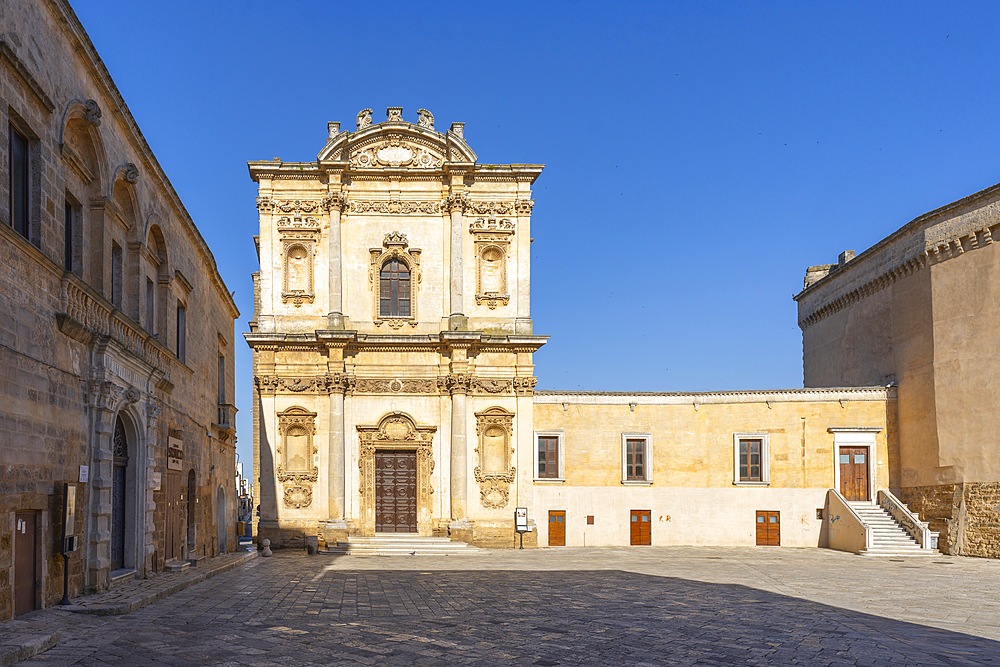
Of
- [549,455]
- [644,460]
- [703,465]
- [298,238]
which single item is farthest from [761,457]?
[298,238]

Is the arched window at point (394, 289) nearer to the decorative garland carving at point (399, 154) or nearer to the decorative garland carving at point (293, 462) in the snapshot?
the decorative garland carving at point (399, 154)

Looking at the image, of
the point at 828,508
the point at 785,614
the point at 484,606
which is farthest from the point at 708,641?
the point at 828,508

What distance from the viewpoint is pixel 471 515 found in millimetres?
30969

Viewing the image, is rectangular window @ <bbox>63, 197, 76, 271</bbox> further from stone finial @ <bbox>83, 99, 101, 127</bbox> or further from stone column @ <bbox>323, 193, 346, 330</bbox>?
stone column @ <bbox>323, 193, 346, 330</bbox>

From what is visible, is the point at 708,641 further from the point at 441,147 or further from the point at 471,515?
the point at 441,147

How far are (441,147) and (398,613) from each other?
20.4 m

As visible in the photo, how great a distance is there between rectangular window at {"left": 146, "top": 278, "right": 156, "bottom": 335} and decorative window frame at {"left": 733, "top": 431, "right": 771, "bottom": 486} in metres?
19.7

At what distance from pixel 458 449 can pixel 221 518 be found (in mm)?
7484

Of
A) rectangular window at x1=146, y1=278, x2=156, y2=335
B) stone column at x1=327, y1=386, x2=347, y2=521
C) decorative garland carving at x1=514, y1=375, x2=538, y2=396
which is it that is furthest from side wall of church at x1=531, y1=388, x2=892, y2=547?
rectangular window at x1=146, y1=278, x2=156, y2=335

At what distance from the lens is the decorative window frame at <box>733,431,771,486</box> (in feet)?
107

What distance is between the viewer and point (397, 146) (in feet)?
106

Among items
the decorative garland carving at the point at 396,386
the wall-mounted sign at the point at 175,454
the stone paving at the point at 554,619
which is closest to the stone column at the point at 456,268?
the decorative garland carving at the point at 396,386

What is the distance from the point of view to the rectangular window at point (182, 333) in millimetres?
22406

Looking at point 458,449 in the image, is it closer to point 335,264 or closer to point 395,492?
point 395,492
